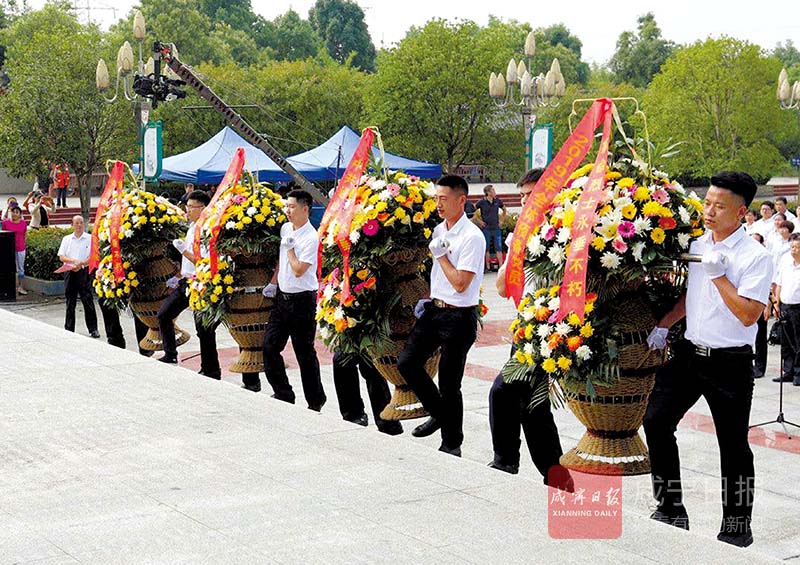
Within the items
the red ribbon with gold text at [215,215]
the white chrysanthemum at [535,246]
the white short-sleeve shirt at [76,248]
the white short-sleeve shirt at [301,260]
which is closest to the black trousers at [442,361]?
the white chrysanthemum at [535,246]

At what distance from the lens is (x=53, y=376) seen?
873 centimetres

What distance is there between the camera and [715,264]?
535 centimetres

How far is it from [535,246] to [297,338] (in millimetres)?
3175

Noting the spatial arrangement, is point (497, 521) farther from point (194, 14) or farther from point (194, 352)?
point (194, 14)

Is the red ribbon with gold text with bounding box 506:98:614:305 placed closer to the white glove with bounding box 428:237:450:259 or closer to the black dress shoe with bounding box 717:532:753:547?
the white glove with bounding box 428:237:450:259

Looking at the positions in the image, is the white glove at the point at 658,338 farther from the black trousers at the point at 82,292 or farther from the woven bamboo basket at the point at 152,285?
the black trousers at the point at 82,292

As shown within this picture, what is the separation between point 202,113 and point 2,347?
29389 millimetres

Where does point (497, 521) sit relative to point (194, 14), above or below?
below

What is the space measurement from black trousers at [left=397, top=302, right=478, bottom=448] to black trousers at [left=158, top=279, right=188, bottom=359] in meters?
4.34

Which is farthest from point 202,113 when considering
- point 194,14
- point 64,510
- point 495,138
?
point 64,510

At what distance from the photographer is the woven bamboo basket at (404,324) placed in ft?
26.3

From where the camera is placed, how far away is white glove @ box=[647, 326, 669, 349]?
5.96m

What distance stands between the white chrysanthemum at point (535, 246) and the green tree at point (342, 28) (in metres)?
87.9

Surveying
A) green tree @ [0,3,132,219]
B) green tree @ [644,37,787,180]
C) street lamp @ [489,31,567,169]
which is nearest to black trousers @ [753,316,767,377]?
street lamp @ [489,31,567,169]
